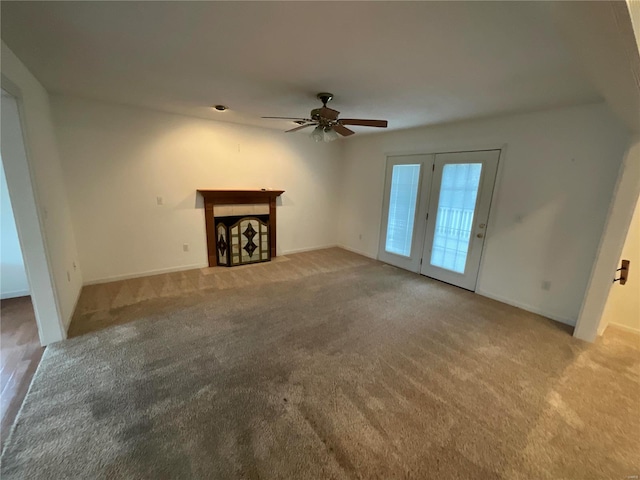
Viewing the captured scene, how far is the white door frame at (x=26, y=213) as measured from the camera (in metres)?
1.97

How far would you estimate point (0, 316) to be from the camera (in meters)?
2.83

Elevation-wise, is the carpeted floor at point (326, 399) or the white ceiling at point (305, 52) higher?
the white ceiling at point (305, 52)

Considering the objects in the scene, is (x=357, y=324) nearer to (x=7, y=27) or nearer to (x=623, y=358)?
(x=623, y=358)

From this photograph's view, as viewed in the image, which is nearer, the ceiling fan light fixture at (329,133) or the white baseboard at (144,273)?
the ceiling fan light fixture at (329,133)

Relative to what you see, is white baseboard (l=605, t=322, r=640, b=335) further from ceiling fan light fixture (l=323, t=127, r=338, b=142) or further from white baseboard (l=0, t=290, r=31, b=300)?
white baseboard (l=0, t=290, r=31, b=300)

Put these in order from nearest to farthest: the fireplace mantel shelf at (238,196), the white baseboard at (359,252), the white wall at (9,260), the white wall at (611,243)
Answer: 1. the white wall at (611,243)
2. the white wall at (9,260)
3. the fireplace mantel shelf at (238,196)
4. the white baseboard at (359,252)

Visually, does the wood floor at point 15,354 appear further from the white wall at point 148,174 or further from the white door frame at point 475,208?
the white door frame at point 475,208

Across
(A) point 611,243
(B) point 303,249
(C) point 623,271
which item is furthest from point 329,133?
(C) point 623,271

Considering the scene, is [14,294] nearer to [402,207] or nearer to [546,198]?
[402,207]

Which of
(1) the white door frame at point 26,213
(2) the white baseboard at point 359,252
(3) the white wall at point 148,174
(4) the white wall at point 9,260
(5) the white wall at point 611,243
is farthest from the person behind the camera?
(2) the white baseboard at point 359,252

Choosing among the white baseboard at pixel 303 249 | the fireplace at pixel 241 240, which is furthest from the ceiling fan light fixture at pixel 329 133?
the white baseboard at pixel 303 249

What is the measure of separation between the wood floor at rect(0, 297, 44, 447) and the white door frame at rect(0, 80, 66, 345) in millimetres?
170

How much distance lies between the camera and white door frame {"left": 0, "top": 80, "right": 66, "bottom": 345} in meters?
1.97

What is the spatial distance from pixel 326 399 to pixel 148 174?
3851 mm
